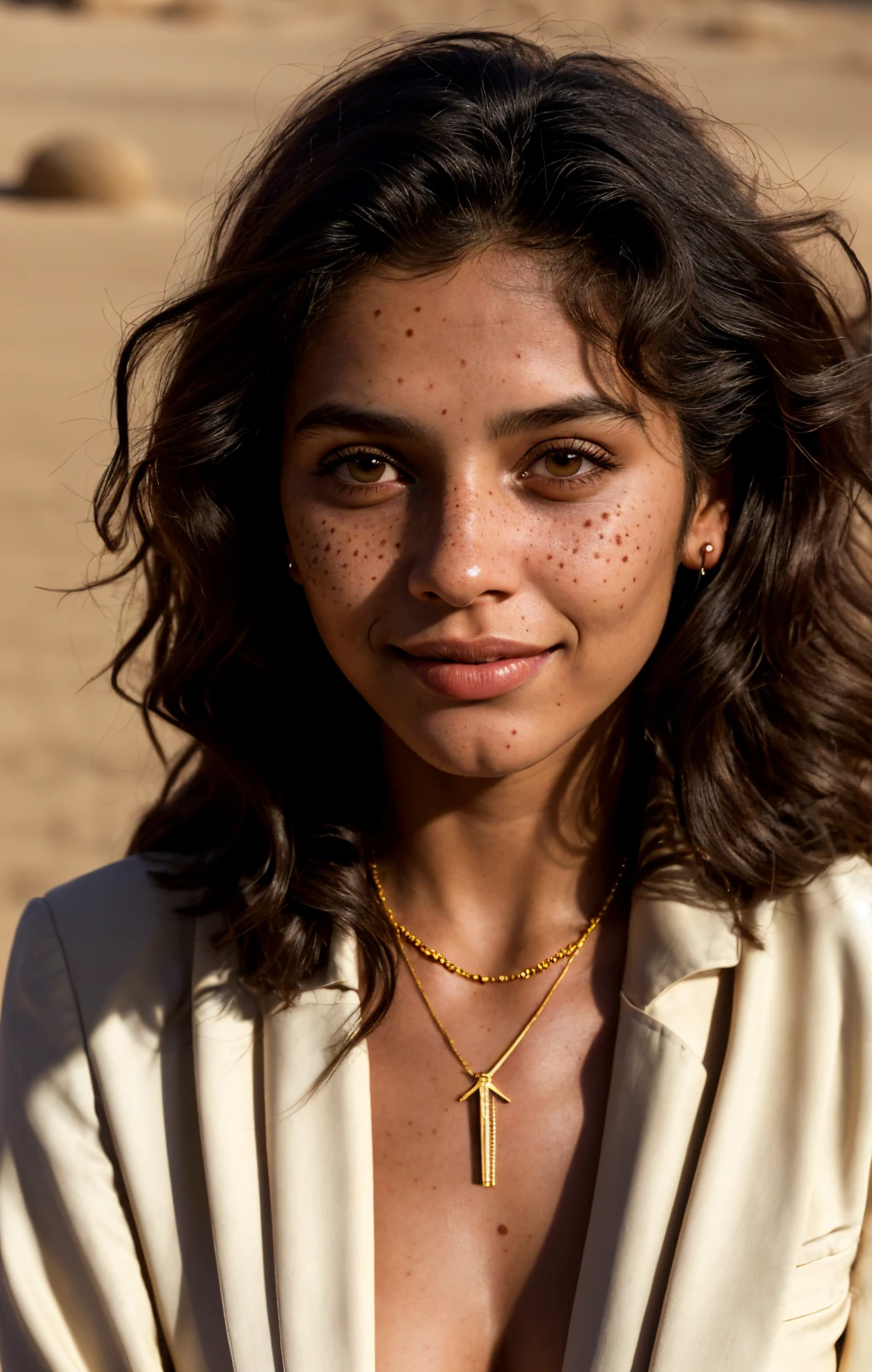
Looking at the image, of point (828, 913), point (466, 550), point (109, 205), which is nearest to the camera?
point (466, 550)

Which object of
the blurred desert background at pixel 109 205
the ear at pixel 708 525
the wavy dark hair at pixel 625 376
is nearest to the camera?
the wavy dark hair at pixel 625 376

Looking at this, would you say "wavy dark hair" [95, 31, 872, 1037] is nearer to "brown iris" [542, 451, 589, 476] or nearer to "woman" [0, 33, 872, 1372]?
"woman" [0, 33, 872, 1372]

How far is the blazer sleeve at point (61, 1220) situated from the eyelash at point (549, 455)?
2.60 feet

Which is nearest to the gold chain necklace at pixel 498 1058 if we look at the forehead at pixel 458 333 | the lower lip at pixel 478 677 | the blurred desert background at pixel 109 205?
the lower lip at pixel 478 677

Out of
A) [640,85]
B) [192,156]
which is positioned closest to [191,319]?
[640,85]

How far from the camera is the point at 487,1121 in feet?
7.07

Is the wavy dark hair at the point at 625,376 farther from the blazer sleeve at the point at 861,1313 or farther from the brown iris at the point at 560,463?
the blazer sleeve at the point at 861,1313

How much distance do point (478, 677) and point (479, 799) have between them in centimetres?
36

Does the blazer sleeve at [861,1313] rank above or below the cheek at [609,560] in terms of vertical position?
below

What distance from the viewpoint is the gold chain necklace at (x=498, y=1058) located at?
215 cm

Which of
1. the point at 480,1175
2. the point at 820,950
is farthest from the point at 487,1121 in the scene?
the point at 820,950

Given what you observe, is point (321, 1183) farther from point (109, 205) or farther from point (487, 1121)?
point (109, 205)

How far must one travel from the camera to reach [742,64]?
139 ft

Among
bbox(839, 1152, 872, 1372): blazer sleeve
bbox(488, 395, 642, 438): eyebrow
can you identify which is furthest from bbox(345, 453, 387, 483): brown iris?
bbox(839, 1152, 872, 1372): blazer sleeve
